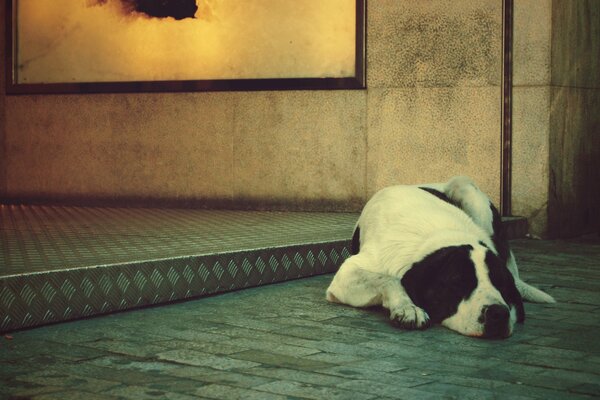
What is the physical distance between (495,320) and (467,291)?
0.20m

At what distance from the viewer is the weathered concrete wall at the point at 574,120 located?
8.23m

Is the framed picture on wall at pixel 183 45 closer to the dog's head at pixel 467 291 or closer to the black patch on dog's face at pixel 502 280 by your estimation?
the dog's head at pixel 467 291

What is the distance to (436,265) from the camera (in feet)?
14.8

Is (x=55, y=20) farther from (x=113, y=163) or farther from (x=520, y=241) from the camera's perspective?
(x=520, y=241)

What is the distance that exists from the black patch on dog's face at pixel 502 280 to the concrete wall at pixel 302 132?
395 cm

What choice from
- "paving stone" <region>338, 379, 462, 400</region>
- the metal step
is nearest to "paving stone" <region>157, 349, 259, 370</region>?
"paving stone" <region>338, 379, 462, 400</region>

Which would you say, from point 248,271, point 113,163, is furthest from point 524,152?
point 113,163

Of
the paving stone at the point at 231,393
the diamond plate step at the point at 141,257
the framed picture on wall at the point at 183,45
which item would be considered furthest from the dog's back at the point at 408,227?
the framed picture on wall at the point at 183,45

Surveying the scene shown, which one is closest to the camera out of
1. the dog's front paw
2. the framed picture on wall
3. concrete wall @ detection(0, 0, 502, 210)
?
the dog's front paw

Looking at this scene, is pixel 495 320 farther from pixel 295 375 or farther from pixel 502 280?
pixel 295 375

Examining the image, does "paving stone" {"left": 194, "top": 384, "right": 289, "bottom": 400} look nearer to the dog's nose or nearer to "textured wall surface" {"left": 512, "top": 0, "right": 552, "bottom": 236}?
the dog's nose

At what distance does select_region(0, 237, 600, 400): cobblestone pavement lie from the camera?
3332 millimetres

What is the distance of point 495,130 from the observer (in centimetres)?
828

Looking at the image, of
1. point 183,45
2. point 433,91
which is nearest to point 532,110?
point 433,91
